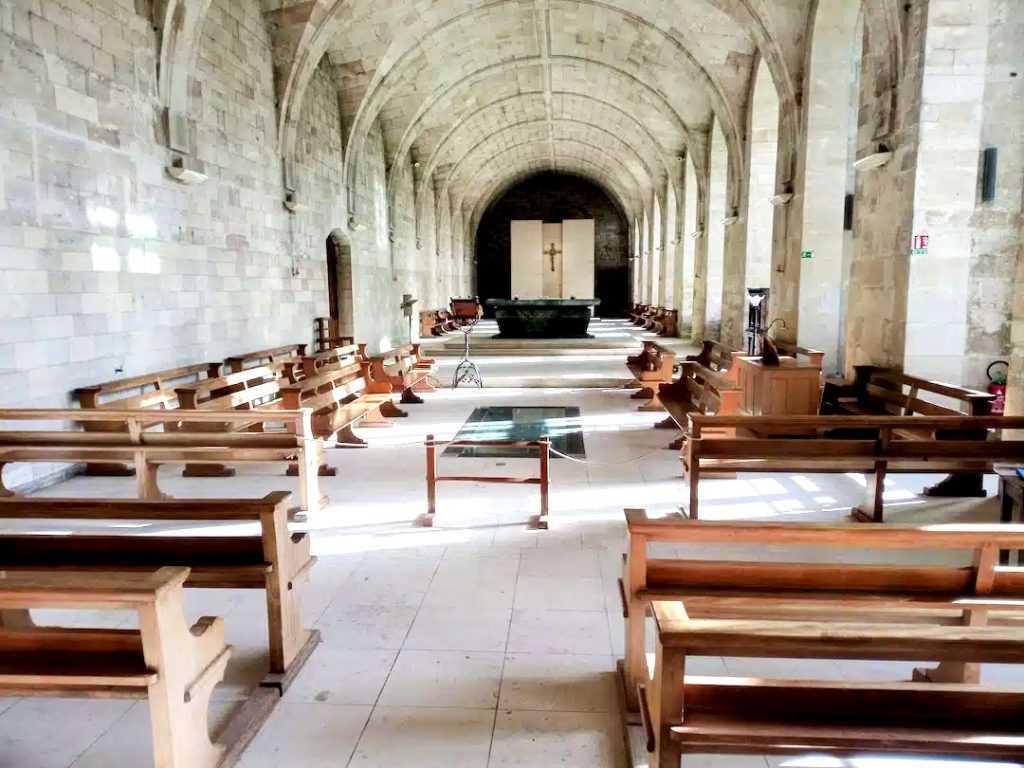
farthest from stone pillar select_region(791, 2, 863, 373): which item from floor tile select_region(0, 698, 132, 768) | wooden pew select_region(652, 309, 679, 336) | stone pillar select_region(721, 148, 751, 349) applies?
wooden pew select_region(652, 309, 679, 336)

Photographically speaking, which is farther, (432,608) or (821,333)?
(821,333)

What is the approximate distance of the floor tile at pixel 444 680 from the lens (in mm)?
2723

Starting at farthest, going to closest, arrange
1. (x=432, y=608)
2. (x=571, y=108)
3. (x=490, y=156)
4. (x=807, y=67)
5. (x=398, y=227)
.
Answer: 1. (x=490, y=156)
2. (x=571, y=108)
3. (x=398, y=227)
4. (x=807, y=67)
5. (x=432, y=608)

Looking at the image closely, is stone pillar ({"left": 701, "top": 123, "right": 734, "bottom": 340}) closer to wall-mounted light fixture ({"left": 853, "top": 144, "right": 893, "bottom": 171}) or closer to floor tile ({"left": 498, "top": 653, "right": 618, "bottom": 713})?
wall-mounted light fixture ({"left": 853, "top": 144, "right": 893, "bottom": 171})

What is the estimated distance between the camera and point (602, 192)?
33062 millimetres

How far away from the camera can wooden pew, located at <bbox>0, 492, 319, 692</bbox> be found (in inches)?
105

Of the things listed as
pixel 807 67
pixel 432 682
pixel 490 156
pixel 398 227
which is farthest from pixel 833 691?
pixel 490 156

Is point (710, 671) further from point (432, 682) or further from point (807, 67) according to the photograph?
point (807, 67)

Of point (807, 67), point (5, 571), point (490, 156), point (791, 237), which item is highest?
point (490, 156)

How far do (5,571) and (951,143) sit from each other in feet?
25.8

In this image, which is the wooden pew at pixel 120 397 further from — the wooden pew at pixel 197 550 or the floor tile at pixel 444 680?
the floor tile at pixel 444 680

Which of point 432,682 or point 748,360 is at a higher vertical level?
point 748,360

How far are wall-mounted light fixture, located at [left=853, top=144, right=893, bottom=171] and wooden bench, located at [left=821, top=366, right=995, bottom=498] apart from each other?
84.4 inches

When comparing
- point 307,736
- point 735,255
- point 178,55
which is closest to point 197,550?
point 307,736
